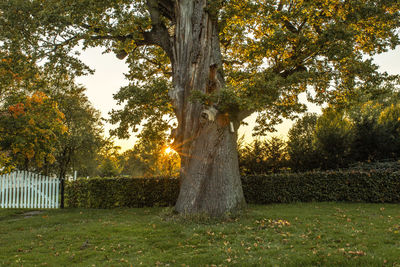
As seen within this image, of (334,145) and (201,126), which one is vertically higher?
(201,126)

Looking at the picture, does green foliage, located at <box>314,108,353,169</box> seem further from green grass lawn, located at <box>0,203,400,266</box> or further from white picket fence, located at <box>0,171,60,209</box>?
white picket fence, located at <box>0,171,60,209</box>

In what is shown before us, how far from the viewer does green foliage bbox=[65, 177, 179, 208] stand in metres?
13.4

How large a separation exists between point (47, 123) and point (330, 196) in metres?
11.4

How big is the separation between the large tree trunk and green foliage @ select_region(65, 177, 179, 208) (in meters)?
3.44

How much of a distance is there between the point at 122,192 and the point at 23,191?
473 centimetres

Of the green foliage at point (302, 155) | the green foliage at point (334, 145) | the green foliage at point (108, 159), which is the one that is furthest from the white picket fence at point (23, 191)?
the green foliage at point (334, 145)

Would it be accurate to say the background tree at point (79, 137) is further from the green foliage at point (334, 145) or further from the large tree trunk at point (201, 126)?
the green foliage at point (334, 145)

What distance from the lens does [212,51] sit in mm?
10180

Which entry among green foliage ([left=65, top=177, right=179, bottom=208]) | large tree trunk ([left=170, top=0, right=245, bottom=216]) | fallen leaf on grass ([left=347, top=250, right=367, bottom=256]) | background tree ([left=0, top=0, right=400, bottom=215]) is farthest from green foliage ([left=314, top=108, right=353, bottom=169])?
fallen leaf on grass ([left=347, top=250, right=367, bottom=256])

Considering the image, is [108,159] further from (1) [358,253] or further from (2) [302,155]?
(1) [358,253]

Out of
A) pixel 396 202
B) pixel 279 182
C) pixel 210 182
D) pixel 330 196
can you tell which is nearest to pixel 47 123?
pixel 210 182

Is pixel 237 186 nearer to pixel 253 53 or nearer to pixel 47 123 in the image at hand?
pixel 253 53

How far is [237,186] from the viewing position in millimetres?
9625

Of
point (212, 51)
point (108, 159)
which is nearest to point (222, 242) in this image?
point (212, 51)
